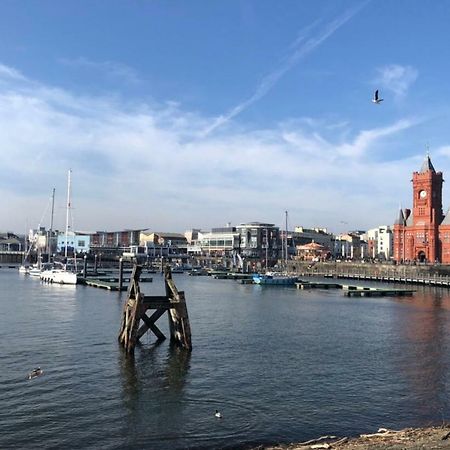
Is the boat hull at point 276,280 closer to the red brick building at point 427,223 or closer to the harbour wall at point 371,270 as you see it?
the harbour wall at point 371,270

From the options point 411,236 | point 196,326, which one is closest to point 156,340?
point 196,326

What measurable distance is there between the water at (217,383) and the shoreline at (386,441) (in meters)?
1.27

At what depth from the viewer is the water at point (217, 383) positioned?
20844 millimetres

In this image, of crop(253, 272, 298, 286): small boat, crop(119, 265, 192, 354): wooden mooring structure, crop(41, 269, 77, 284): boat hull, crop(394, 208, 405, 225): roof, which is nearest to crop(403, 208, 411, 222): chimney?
crop(394, 208, 405, 225): roof

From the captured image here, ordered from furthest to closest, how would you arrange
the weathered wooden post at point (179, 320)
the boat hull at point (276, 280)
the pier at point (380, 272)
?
the pier at point (380, 272), the boat hull at point (276, 280), the weathered wooden post at point (179, 320)

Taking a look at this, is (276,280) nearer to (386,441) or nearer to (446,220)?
(446,220)

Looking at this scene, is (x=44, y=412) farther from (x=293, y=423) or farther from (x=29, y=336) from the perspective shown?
(x=29, y=336)

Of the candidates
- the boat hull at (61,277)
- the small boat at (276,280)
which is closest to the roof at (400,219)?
the small boat at (276,280)

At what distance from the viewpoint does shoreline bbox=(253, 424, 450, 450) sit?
668 inches

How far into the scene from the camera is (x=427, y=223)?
14825 cm

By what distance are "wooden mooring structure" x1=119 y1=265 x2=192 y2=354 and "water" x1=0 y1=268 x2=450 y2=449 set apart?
968mm

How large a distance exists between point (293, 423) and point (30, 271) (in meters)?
129

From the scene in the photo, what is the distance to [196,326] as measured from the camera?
156 feet

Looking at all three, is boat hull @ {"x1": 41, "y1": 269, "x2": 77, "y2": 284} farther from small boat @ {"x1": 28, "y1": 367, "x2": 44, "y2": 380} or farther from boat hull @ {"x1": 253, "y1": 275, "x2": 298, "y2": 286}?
small boat @ {"x1": 28, "y1": 367, "x2": 44, "y2": 380}
